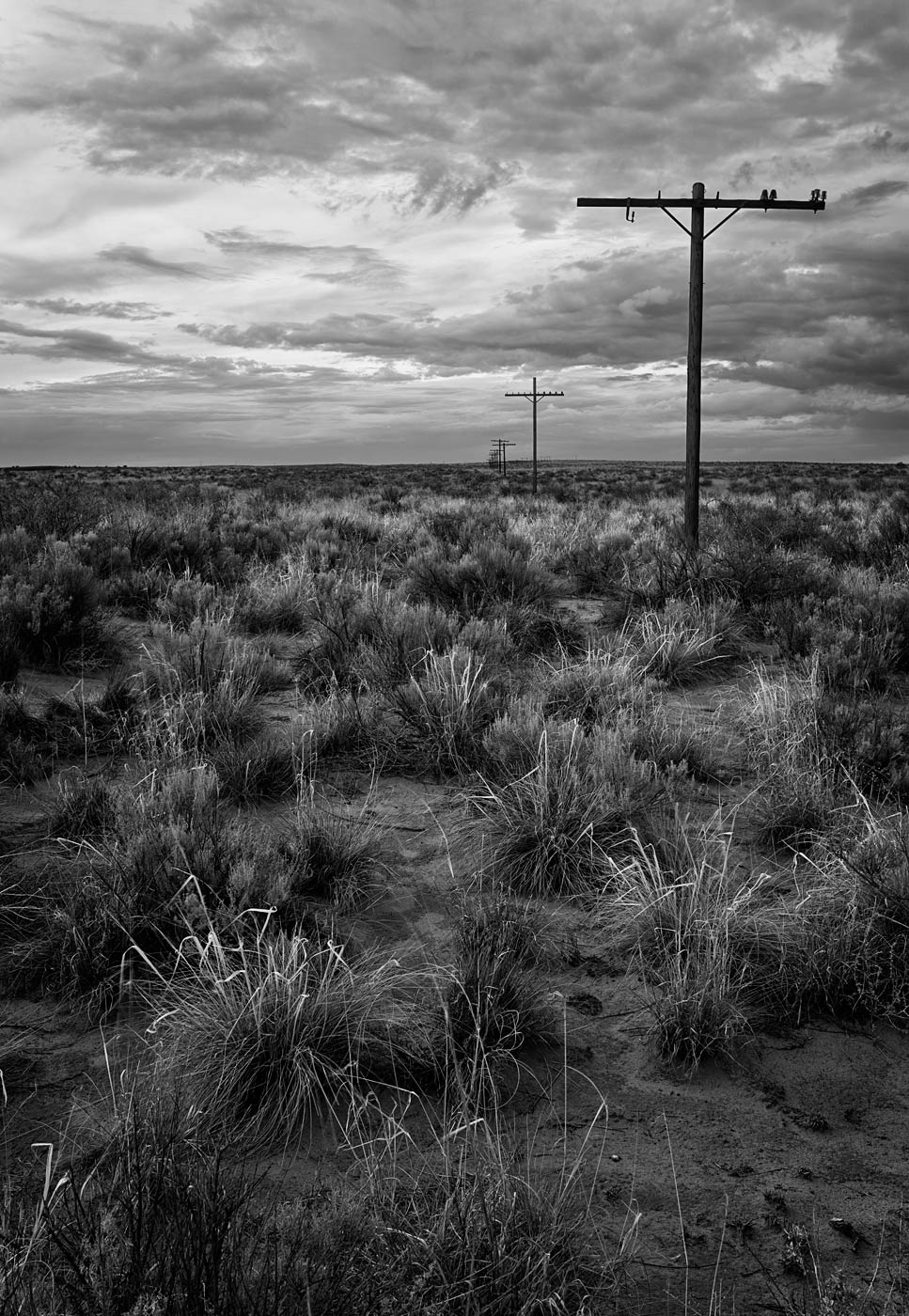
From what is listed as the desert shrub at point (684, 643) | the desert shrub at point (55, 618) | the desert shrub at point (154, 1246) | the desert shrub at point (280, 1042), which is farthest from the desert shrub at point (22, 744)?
the desert shrub at point (684, 643)

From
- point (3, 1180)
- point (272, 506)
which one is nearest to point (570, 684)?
point (3, 1180)

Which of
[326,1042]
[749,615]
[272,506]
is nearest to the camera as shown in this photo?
[326,1042]

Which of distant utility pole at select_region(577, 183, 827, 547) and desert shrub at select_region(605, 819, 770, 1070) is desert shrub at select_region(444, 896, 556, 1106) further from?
distant utility pole at select_region(577, 183, 827, 547)

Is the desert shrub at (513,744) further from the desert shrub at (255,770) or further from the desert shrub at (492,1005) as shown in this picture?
the desert shrub at (492,1005)

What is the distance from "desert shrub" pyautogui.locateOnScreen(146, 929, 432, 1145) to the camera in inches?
102

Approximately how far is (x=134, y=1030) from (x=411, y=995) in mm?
943

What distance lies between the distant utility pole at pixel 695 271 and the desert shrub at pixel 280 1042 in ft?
36.4

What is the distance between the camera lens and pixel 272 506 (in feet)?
64.6

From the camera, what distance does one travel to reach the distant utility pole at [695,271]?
12.6 m

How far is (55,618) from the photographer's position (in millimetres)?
7367

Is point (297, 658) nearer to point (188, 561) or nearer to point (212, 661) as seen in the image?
point (212, 661)

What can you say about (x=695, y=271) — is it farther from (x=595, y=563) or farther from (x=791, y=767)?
(x=791, y=767)

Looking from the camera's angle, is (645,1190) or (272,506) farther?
(272,506)

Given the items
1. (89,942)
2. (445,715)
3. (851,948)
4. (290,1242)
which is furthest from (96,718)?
→ (851,948)
